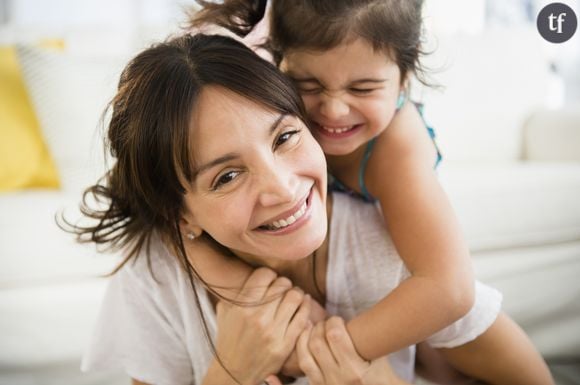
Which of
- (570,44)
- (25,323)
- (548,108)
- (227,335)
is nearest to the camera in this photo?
(227,335)

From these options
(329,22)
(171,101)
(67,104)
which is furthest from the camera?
(67,104)

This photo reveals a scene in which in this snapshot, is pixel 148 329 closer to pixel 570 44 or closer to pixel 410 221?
pixel 410 221

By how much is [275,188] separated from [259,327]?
23 cm

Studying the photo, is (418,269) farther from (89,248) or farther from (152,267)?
(89,248)

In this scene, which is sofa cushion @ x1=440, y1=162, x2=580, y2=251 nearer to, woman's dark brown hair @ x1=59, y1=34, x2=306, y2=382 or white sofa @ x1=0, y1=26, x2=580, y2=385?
white sofa @ x1=0, y1=26, x2=580, y2=385

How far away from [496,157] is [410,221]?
843mm

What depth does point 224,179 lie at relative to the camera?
647 mm

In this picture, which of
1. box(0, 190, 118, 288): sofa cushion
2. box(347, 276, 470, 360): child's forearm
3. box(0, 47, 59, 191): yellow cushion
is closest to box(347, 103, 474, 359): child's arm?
box(347, 276, 470, 360): child's forearm

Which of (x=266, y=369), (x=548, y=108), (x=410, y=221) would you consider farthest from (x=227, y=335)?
(x=548, y=108)

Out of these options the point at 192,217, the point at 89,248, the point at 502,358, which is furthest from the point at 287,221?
the point at 89,248

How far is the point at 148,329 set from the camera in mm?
835

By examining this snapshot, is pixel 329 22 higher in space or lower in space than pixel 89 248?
higher

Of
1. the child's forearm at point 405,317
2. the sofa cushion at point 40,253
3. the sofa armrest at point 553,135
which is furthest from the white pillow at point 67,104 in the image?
the sofa armrest at point 553,135

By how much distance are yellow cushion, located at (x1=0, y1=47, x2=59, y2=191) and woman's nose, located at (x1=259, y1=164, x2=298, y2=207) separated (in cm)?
100
